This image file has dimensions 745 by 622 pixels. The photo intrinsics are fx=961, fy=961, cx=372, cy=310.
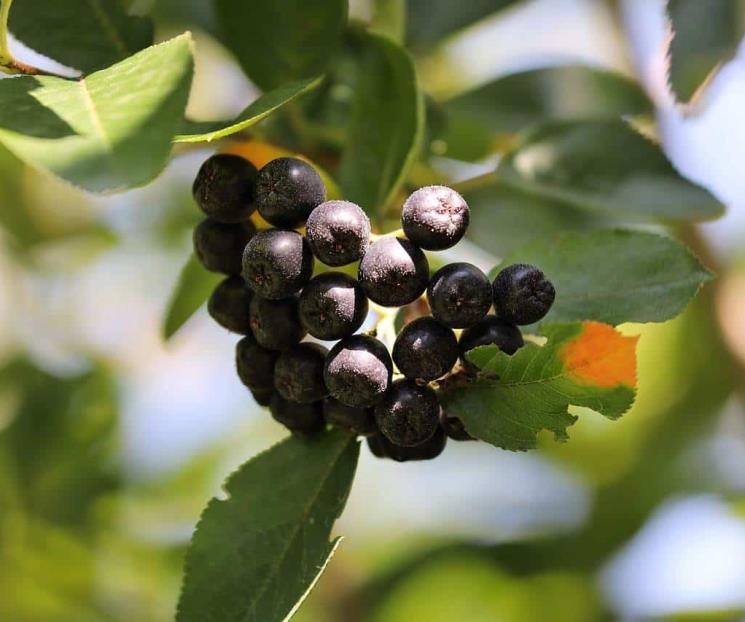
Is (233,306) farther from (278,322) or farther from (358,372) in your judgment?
(358,372)

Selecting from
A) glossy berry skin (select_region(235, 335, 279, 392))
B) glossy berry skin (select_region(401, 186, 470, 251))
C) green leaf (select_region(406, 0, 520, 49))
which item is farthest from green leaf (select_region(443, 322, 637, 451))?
green leaf (select_region(406, 0, 520, 49))

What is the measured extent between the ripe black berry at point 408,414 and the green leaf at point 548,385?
0.18 ft

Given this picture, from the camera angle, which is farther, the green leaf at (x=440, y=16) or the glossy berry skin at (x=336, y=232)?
the green leaf at (x=440, y=16)

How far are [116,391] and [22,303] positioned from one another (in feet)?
1.85

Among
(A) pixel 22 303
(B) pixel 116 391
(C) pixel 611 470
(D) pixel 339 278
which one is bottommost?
(C) pixel 611 470

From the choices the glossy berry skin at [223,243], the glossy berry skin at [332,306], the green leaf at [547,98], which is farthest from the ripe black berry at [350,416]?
the green leaf at [547,98]

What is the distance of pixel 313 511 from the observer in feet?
4.73

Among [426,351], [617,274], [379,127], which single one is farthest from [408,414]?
[379,127]

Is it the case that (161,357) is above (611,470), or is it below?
above

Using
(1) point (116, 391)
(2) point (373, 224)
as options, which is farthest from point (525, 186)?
(1) point (116, 391)

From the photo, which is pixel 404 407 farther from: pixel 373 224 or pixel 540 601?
pixel 540 601

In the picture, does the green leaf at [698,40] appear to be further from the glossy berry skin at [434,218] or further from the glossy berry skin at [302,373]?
the glossy berry skin at [302,373]

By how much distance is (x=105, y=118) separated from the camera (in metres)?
1.06

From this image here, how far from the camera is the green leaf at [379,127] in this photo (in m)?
1.54
